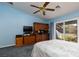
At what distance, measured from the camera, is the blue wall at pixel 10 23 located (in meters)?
5.00

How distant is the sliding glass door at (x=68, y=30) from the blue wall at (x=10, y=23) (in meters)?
2.41

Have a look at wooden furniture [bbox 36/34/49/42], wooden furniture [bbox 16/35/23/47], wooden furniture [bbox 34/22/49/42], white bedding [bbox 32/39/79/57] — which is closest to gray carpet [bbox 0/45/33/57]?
wooden furniture [bbox 16/35/23/47]

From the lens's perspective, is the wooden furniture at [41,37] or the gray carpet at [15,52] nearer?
the gray carpet at [15,52]

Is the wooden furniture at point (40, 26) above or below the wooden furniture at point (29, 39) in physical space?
above

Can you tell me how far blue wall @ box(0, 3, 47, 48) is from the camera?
5002mm

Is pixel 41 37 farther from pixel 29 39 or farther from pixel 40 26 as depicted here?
pixel 29 39

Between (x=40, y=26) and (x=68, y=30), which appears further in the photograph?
(x=40, y=26)

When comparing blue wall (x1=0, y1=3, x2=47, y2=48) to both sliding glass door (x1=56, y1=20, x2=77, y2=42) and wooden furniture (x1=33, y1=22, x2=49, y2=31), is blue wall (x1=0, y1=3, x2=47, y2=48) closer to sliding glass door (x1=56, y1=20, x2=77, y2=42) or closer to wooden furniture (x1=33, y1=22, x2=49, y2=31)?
wooden furniture (x1=33, y1=22, x2=49, y2=31)

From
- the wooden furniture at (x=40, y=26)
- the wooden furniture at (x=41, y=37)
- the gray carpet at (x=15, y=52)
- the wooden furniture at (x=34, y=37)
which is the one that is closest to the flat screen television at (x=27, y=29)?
the wooden furniture at (x=34, y=37)

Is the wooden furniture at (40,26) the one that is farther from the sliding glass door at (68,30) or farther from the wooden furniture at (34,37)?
the sliding glass door at (68,30)

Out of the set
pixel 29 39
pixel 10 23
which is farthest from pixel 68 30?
pixel 10 23

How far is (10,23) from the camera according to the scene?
5.36 m

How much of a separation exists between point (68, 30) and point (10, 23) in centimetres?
374

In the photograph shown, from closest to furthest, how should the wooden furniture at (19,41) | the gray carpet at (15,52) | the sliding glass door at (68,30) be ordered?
the gray carpet at (15,52)
the sliding glass door at (68,30)
the wooden furniture at (19,41)
